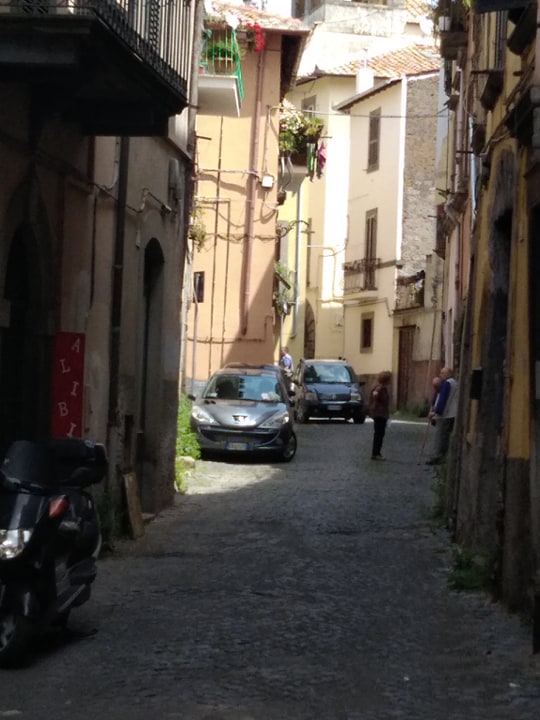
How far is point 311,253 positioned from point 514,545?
42.7 metres

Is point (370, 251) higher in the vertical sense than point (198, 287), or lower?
higher

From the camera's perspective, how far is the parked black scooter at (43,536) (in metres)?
7.67

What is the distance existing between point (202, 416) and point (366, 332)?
24.9 m

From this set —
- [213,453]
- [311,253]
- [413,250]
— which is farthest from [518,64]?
[311,253]

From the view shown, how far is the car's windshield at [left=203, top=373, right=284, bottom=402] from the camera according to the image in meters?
23.6

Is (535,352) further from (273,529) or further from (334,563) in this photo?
(273,529)

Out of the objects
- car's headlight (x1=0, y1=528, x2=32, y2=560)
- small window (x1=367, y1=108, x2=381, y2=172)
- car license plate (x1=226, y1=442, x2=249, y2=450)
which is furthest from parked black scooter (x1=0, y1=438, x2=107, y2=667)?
small window (x1=367, y1=108, x2=381, y2=172)

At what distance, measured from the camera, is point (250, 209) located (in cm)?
3062

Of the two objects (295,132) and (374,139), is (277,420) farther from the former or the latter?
(374,139)

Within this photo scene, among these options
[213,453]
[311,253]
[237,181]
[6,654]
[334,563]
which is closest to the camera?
[6,654]

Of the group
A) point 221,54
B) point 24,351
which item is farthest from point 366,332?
point 24,351

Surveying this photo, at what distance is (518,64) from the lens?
1050 cm

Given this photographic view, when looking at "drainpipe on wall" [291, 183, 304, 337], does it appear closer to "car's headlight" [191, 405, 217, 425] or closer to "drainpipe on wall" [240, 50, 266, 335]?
"drainpipe on wall" [240, 50, 266, 335]

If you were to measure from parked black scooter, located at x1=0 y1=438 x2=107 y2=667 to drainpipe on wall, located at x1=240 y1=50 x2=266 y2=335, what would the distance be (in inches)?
845
